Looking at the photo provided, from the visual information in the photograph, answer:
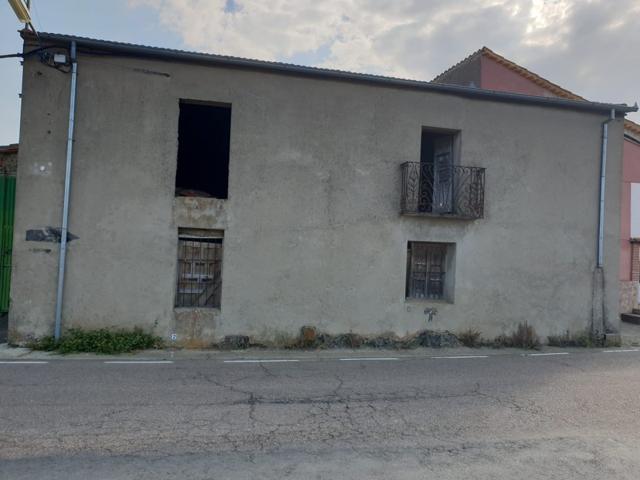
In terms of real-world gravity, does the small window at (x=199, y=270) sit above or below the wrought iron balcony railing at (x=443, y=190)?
below

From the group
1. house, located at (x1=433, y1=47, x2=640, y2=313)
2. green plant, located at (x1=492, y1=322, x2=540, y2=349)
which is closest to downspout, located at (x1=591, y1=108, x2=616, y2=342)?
green plant, located at (x1=492, y1=322, x2=540, y2=349)

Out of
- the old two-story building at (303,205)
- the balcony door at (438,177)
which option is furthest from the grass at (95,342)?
the balcony door at (438,177)

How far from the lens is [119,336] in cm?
826

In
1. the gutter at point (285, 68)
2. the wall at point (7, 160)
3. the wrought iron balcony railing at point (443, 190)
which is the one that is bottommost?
the wrought iron balcony railing at point (443, 190)

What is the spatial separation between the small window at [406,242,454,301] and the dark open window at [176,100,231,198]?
524cm

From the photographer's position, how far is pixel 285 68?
9008 mm

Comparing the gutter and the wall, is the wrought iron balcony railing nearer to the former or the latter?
the gutter

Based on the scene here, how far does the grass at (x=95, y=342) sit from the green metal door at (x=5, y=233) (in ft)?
10.0

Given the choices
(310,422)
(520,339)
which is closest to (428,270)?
(520,339)

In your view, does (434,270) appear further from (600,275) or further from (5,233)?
(5,233)

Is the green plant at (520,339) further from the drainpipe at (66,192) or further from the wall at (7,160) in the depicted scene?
the wall at (7,160)

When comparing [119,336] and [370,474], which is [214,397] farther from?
[119,336]

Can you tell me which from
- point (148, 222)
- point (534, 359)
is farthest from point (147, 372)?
point (534, 359)

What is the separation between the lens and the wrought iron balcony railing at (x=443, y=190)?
9.58m
